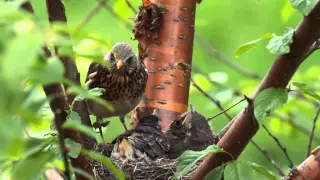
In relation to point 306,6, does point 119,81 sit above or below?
below

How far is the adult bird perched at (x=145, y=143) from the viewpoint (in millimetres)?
2568

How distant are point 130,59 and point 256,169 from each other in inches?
59.9

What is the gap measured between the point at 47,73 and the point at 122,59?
2.21 m

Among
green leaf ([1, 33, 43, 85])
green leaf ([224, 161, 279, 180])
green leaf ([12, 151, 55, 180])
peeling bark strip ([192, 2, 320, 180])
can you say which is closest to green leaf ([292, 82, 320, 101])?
peeling bark strip ([192, 2, 320, 180])

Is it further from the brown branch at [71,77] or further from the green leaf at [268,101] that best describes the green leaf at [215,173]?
the brown branch at [71,77]

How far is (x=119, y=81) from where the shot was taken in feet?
9.90

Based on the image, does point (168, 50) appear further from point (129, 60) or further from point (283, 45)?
point (283, 45)

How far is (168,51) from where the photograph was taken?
2.64 metres

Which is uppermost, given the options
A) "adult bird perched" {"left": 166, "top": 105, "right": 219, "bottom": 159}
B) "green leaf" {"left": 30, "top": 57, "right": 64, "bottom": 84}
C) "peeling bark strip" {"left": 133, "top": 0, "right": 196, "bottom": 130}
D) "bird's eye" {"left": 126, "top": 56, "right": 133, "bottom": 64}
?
"green leaf" {"left": 30, "top": 57, "right": 64, "bottom": 84}

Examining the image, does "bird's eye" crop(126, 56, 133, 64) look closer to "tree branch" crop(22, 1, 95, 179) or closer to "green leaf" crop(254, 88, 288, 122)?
"tree branch" crop(22, 1, 95, 179)

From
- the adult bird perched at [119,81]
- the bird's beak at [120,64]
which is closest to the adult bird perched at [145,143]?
the adult bird perched at [119,81]

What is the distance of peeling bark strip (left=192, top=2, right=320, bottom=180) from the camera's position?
4.76 ft

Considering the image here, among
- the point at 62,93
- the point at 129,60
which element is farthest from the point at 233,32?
the point at 62,93

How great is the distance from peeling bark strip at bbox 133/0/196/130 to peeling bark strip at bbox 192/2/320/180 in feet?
3.10
